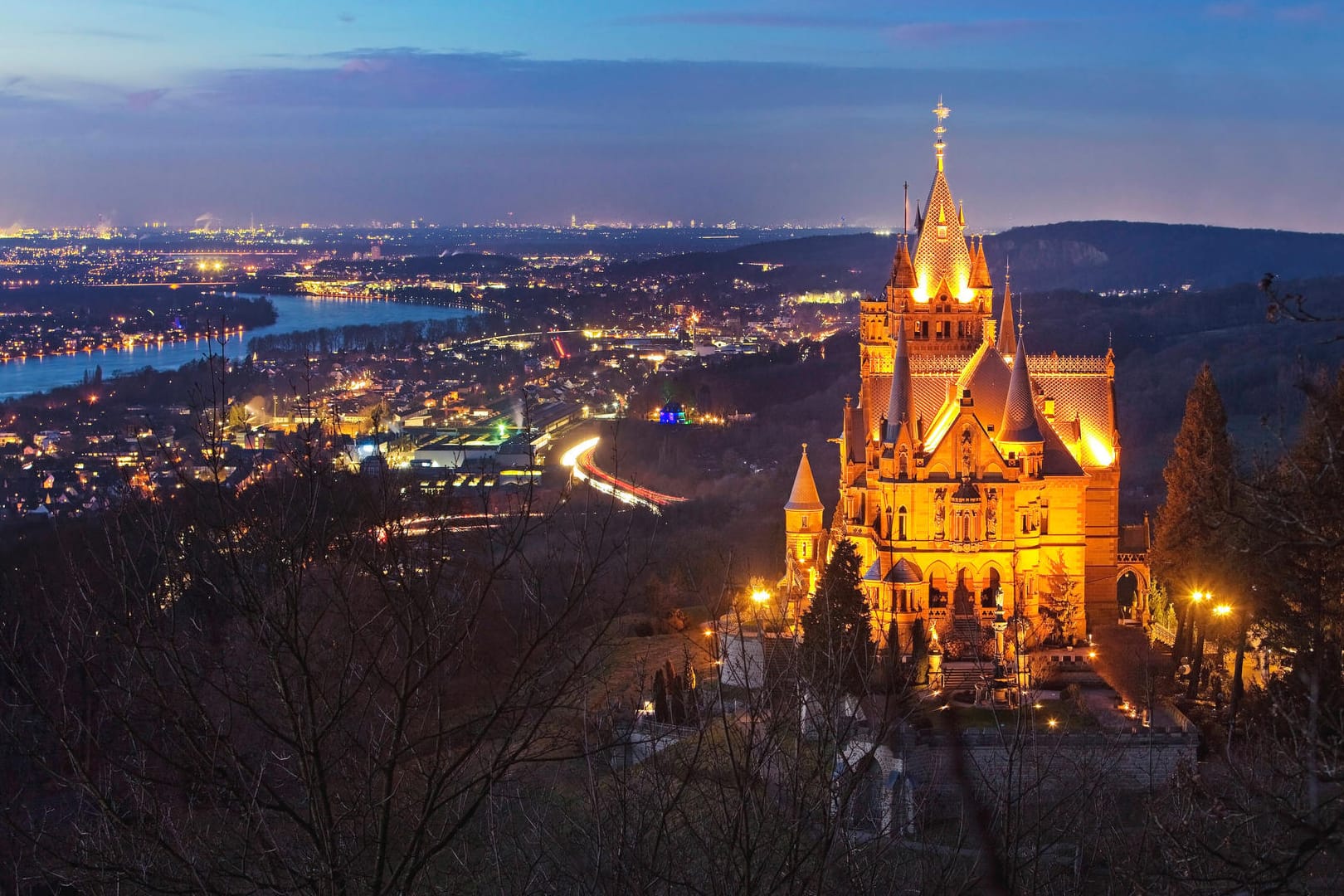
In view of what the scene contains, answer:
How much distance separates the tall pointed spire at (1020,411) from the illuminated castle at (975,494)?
0.02 meters

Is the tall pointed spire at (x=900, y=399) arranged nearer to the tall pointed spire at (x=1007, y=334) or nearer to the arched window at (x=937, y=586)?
the arched window at (x=937, y=586)

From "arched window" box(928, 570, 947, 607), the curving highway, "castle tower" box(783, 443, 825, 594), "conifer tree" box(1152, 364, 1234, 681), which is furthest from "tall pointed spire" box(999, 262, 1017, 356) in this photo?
the curving highway

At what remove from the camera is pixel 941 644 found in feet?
105

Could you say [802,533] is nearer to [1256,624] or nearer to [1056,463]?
[1056,463]

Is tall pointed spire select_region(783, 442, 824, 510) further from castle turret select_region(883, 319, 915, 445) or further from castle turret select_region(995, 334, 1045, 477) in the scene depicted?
castle turret select_region(995, 334, 1045, 477)

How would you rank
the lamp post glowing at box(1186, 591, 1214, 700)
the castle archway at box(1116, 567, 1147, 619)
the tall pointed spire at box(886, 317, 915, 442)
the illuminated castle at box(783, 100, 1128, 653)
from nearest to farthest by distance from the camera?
the lamp post glowing at box(1186, 591, 1214, 700) < the illuminated castle at box(783, 100, 1128, 653) < the tall pointed spire at box(886, 317, 915, 442) < the castle archway at box(1116, 567, 1147, 619)

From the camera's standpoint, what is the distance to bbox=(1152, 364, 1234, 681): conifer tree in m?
31.2

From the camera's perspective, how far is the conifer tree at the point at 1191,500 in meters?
31.2

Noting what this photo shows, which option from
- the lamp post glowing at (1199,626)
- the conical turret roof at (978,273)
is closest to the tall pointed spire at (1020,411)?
the lamp post glowing at (1199,626)

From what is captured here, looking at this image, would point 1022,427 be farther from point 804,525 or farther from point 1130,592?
point 1130,592

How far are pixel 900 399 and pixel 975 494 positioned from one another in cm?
274

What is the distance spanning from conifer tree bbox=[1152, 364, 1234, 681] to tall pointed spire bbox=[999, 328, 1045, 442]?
2910 millimetres

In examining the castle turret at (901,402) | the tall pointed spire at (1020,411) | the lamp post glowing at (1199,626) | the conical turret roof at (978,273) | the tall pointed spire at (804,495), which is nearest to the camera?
the lamp post glowing at (1199,626)

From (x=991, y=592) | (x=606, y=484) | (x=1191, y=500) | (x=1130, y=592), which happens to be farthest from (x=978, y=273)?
(x=606, y=484)
